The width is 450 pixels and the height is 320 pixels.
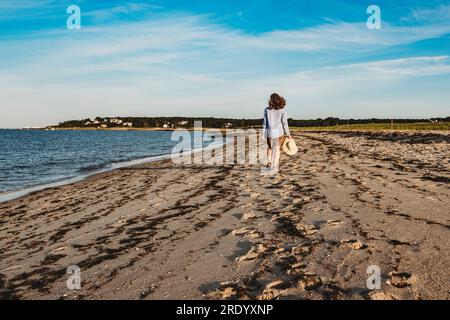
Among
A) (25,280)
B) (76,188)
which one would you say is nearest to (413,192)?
(25,280)

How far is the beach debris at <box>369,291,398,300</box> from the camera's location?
392 centimetres

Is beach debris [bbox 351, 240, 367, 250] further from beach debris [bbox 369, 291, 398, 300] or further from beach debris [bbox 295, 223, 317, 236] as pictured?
beach debris [bbox 369, 291, 398, 300]

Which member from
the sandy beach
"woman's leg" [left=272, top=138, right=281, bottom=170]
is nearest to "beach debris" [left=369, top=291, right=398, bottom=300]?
the sandy beach

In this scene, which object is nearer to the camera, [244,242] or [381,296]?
[381,296]

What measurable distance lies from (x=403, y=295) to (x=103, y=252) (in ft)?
14.8

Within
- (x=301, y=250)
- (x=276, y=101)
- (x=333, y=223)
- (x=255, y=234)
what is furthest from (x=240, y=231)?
(x=276, y=101)

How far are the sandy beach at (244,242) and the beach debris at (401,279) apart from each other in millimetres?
21

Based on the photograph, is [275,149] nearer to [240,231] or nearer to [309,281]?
[240,231]

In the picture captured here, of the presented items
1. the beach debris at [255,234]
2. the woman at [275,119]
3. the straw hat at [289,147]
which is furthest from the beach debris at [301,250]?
the straw hat at [289,147]

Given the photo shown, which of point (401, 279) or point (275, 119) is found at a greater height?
point (275, 119)

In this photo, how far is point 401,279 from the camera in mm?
4328

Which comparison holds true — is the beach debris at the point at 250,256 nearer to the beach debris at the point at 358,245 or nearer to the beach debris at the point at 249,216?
the beach debris at the point at 358,245

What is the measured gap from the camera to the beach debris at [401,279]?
4203 mm

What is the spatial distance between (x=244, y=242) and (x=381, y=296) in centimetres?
249
